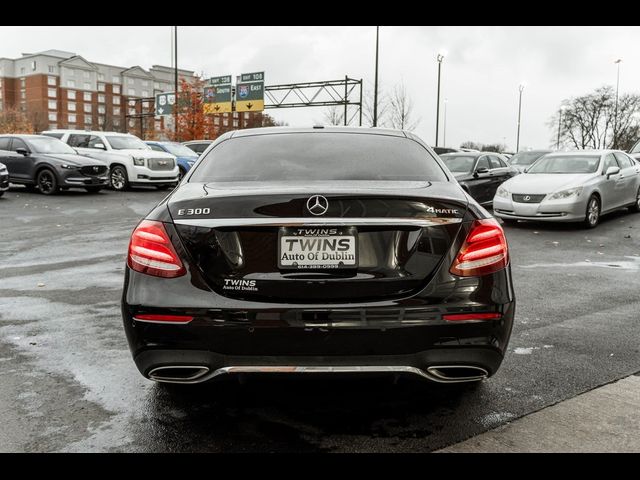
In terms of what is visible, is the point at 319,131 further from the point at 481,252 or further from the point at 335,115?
the point at 335,115

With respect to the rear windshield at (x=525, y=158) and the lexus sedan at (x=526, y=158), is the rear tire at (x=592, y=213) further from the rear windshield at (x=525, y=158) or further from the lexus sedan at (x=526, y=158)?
the rear windshield at (x=525, y=158)

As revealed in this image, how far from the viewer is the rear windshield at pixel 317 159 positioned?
3621 millimetres

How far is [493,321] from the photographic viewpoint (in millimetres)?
3076

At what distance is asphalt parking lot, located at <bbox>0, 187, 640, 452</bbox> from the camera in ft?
10.6

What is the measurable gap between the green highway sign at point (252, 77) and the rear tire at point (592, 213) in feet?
104

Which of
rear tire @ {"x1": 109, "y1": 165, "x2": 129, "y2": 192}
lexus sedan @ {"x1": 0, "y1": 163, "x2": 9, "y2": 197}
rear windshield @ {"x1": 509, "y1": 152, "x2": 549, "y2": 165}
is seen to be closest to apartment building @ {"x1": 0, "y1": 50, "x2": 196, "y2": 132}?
rear tire @ {"x1": 109, "y1": 165, "x2": 129, "y2": 192}

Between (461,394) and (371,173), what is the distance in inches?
55.6

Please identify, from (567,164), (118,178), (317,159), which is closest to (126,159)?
(118,178)

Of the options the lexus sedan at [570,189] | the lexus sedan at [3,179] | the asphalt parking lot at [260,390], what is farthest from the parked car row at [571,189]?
the lexus sedan at [3,179]

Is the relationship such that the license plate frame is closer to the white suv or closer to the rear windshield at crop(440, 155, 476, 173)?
the rear windshield at crop(440, 155, 476, 173)

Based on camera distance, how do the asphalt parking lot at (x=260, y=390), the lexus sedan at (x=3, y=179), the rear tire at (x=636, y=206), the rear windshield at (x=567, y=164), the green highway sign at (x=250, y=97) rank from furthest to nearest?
the green highway sign at (x=250, y=97) → the lexus sedan at (x=3, y=179) → the rear tire at (x=636, y=206) → the rear windshield at (x=567, y=164) → the asphalt parking lot at (x=260, y=390)

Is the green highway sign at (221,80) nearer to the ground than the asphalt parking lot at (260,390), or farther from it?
farther from it
